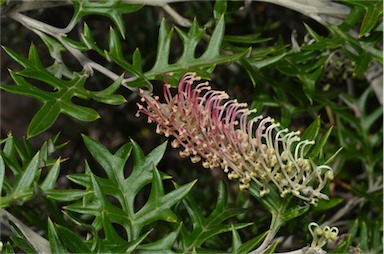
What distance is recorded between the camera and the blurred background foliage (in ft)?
4.36

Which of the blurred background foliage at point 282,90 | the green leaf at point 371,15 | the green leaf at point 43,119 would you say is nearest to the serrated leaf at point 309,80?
the blurred background foliage at point 282,90

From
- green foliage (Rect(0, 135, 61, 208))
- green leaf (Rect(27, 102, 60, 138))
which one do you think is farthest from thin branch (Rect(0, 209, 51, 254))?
green leaf (Rect(27, 102, 60, 138))

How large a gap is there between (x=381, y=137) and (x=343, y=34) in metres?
0.41

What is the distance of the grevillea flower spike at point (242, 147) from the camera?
1.04m

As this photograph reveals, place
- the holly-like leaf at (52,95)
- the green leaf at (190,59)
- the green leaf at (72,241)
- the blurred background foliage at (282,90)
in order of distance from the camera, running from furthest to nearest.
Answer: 1. the blurred background foliage at (282,90)
2. the green leaf at (190,59)
3. the holly-like leaf at (52,95)
4. the green leaf at (72,241)

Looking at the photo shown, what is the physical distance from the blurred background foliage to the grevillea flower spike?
5.4 inches

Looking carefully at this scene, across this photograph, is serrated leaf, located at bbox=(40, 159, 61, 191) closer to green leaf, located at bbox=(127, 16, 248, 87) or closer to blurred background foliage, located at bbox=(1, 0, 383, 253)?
blurred background foliage, located at bbox=(1, 0, 383, 253)

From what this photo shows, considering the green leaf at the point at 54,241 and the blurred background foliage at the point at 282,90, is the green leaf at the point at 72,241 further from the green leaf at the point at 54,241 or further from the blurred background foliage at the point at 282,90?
the blurred background foliage at the point at 282,90

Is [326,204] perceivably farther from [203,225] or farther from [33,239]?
[33,239]

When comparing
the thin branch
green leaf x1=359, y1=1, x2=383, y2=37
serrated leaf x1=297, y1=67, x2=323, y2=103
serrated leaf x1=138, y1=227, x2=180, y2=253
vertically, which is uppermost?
green leaf x1=359, y1=1, x2=383, y2=37

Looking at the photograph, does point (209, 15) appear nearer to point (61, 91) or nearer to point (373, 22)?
point (373, 22)

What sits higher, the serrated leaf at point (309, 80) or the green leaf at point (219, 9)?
the green leaf at point (219, 9)

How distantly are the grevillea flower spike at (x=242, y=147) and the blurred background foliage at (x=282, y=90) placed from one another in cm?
14

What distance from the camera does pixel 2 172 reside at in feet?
3.19
